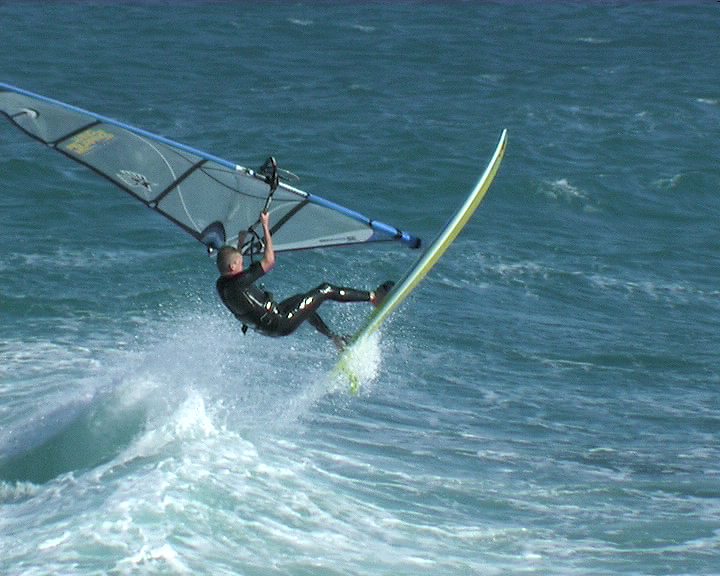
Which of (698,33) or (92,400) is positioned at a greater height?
(92,400)

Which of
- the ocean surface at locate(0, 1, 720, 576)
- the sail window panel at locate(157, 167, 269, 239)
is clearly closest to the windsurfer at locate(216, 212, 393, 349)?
the ocean surface at locate(0, 1, 720, 576)

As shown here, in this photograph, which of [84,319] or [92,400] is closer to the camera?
[92,400]

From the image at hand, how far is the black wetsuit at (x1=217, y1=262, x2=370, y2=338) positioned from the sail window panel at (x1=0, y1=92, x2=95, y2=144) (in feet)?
8.05

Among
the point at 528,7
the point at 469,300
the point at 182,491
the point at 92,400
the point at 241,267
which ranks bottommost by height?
the point at 528,7

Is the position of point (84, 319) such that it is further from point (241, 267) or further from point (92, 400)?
point (241, 267)

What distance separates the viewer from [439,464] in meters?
11.1

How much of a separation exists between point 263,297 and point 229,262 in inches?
17.2

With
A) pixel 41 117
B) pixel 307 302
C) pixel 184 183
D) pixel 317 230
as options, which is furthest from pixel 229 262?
pixel 41 117

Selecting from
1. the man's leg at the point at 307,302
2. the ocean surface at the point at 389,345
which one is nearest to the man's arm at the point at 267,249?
the man's leg at the point at 307,302

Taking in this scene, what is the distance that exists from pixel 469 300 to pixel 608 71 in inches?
647

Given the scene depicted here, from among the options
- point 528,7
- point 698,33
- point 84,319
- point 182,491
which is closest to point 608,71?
point 698,33

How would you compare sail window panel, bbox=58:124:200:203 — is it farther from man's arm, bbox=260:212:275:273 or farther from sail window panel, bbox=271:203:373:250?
man's arm, bbox=260:212:275:273

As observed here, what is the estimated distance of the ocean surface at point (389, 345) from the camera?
30.8 ft

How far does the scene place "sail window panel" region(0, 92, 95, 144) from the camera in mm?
11047
